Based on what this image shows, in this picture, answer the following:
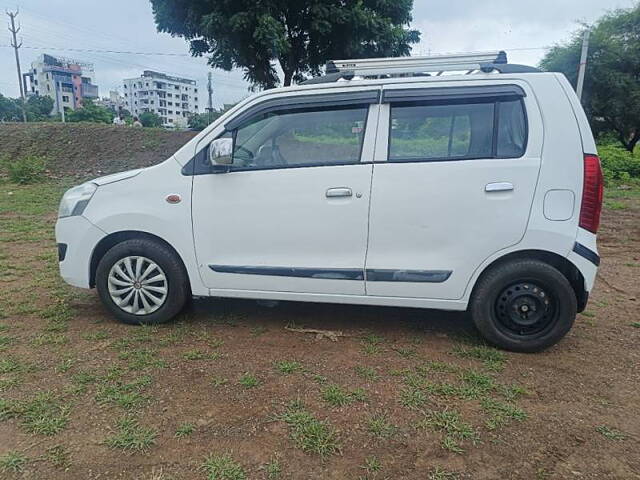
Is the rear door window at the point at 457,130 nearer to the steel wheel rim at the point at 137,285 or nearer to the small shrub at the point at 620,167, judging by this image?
the steel wheel rim at the point at 137,285

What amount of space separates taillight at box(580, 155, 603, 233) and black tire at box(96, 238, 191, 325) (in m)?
2.98

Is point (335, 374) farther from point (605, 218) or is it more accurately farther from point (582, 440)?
point (605, 218)

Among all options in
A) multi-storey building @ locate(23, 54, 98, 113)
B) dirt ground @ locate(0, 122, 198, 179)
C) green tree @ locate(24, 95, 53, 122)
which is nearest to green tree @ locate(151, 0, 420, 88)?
dirt ground @ locate(0, 122, 198, 179)

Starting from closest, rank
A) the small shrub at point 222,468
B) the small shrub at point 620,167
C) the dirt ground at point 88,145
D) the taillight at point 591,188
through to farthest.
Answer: the small shrub at point 222,468, the taillight at point 591,188, the dirt ground at point 88,145, the small shrub at point 620,167

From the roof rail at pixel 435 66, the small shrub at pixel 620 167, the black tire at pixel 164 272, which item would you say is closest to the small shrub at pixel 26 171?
the black tire at pixel 164 272

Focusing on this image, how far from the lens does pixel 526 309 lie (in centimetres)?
313

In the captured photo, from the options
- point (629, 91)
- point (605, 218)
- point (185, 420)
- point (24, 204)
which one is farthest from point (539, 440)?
point (629, 91)

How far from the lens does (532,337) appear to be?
3.15 m

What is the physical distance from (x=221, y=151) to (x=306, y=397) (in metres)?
1.82

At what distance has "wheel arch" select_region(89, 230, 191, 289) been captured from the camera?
348 cm

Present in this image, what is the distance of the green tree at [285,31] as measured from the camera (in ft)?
36.9

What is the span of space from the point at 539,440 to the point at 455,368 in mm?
749

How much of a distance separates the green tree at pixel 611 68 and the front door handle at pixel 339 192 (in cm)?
2015

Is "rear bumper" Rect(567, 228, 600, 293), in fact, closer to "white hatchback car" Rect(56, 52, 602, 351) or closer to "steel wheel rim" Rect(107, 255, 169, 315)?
"white hatchback car" Rect(56, 52, 602, 351)
